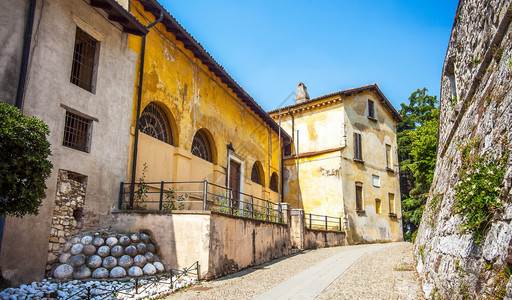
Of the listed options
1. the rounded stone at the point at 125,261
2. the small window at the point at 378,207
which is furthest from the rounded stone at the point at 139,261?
the small window at the point at 378,207

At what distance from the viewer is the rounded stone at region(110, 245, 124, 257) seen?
29.6 feet

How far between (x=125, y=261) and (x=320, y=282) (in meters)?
4.57

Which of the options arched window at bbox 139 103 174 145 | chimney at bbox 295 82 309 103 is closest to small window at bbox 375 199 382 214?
chimney at bbox 295 82 309 103

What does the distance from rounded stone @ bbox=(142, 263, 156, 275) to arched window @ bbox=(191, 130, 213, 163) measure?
6.24m

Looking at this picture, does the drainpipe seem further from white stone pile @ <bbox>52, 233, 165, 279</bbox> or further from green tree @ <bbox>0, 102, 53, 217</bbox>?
green tree @ <bbox>0, 102, 53, 217</bbox>

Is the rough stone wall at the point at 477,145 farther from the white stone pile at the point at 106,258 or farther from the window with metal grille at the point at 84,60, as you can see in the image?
the window with metal grille at the point at 84,60

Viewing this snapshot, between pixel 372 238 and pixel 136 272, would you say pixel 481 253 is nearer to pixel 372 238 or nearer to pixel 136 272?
pixel 136 272

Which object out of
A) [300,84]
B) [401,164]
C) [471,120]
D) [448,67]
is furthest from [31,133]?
[401,164]

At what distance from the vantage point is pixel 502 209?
417cm

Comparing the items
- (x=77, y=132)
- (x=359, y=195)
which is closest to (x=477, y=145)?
(x=77, y=132)

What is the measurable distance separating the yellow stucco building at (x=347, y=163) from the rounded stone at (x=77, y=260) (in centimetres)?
1608

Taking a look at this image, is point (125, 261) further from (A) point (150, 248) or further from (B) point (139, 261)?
(A) point (150, 248)

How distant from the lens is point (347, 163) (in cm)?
2305

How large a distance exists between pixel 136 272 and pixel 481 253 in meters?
7.09
